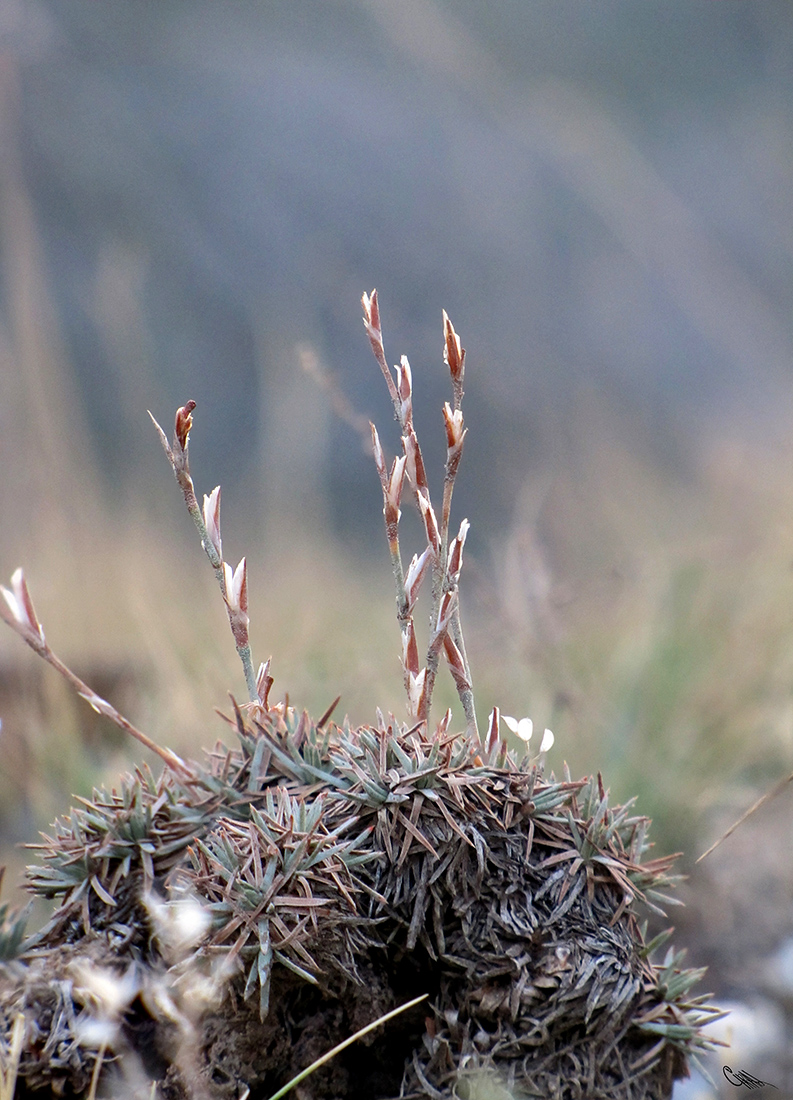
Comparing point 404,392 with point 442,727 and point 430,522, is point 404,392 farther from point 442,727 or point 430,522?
point 442,727

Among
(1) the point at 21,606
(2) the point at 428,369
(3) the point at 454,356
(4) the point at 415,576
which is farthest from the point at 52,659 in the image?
(2) the point at 428,369

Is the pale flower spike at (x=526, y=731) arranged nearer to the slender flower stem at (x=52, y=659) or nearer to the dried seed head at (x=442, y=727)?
the dried seed head at (x=442, y=727)

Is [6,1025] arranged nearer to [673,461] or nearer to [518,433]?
[673,461]

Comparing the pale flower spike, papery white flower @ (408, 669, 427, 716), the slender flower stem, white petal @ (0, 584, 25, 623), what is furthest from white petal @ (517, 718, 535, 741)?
white petal @ (0, 584, 25, 623)

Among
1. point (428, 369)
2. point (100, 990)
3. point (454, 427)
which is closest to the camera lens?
point (100, 990)

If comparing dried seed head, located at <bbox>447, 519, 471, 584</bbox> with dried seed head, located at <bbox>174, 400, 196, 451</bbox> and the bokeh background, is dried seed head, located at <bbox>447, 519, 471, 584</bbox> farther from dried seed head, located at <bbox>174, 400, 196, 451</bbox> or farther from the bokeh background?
the bokeh background
